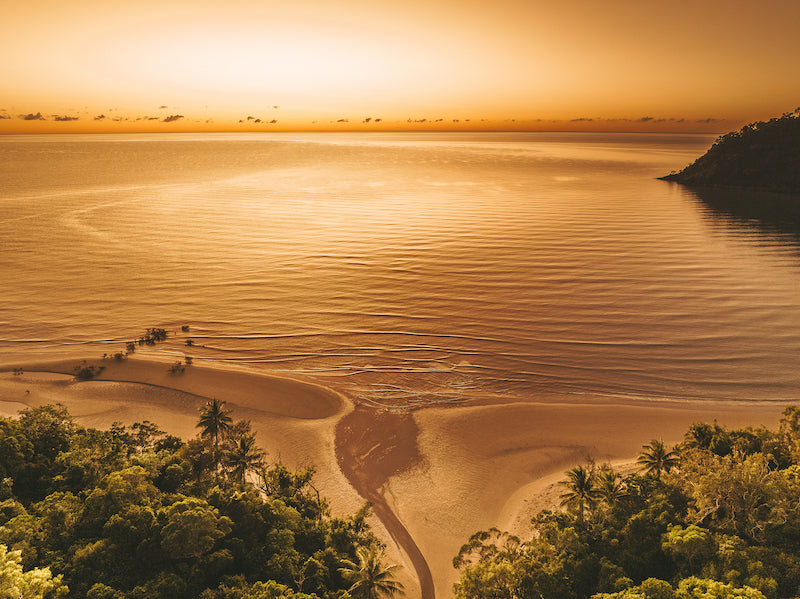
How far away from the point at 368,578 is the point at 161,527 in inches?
421

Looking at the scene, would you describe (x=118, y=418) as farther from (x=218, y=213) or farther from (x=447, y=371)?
(x=218, y=213)

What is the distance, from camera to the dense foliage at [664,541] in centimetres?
2056

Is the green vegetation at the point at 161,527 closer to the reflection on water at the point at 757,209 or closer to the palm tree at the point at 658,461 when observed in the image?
the palm tree at the point at 658,461

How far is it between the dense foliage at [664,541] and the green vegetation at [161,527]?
697 centimetres

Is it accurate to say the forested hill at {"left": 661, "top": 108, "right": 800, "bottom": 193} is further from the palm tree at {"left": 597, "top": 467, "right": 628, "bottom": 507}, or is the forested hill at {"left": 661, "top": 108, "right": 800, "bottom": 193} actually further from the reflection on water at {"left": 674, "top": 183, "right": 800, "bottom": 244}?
the palm tree at {"left": 597, "top": 467, "right": 628, "bottom": 507}

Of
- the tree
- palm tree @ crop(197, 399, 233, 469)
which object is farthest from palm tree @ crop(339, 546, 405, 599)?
palm tree @ crop(197, 399, 233, 469)

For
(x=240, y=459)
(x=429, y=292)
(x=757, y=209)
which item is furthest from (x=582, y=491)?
(x=757, y=209)

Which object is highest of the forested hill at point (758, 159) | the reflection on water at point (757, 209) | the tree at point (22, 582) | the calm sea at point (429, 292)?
the forested hill at point (758, 159)

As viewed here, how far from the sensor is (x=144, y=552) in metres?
22.0

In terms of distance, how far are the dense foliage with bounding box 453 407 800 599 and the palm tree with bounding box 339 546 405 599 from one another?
362 cm

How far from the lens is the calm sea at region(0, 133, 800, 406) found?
45062 mm

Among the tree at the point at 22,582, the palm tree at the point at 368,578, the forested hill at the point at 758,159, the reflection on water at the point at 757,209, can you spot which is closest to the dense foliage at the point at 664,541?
the palm tree at the point at 368,578

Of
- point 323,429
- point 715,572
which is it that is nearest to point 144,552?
point 323,429

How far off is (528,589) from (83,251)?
85696mm
